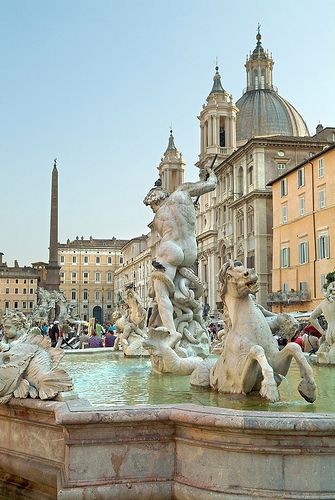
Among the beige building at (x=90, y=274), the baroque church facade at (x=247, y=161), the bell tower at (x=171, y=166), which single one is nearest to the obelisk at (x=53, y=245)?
the baroque church facade at (x=247, y=161)

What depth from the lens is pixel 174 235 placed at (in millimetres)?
6871

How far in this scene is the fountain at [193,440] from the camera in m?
3.00

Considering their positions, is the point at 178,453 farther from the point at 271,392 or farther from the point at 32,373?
the point at 32,373

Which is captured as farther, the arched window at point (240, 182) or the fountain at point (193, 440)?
the arched window at point (240, 182)

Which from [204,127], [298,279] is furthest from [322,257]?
[204,127]

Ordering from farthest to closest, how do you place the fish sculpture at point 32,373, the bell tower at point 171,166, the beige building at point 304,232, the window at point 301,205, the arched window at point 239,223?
the bell tower at point 171,166 → the arched window at point 239,223 → the window at point 301,205 → the beige building at point 304,232 → the fish sculpture at point 32,373

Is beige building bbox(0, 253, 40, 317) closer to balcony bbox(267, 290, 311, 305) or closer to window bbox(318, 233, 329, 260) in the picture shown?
balcony bbox(267, 290, 311, 305)

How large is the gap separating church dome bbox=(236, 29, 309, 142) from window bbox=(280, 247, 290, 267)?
2696 cm

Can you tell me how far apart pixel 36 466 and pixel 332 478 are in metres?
1.73

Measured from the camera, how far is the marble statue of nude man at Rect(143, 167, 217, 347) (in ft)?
22.2

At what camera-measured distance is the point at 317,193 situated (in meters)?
38.8

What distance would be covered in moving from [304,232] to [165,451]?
38366mm

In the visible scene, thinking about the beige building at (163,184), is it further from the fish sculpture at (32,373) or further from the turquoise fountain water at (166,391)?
the fish sculpture at (32,373)

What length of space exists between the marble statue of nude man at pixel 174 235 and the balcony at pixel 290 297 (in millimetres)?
34147
